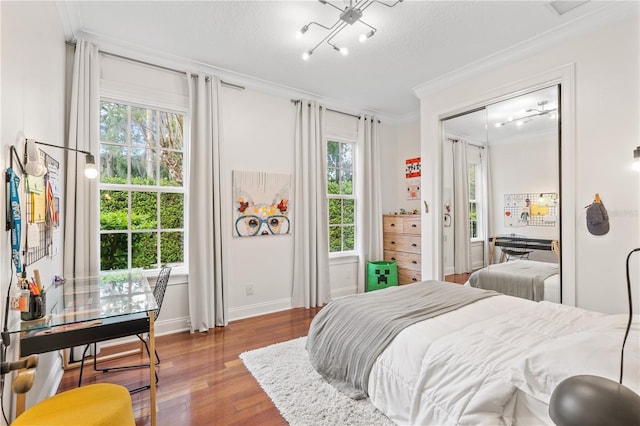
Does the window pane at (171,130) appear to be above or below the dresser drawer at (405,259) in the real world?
above

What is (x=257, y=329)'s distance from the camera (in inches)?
129

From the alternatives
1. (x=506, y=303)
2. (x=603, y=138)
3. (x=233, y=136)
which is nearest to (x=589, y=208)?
(x=603, y=138)

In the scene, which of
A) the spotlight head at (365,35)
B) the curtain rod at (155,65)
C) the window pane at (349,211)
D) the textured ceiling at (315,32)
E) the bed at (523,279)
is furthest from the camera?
the window pane at (349,211)

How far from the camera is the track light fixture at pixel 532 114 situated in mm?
2768

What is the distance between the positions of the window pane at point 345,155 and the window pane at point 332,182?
171 millimetres

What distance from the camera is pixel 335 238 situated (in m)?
4.55

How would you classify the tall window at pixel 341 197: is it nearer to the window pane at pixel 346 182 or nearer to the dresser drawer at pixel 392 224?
the window pane at pixel 346 182

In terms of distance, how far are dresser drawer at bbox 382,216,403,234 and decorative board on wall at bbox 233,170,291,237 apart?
5.47ft

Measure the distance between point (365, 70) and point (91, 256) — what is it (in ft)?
10.8

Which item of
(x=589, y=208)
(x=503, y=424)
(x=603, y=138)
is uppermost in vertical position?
(x=603, y=138)

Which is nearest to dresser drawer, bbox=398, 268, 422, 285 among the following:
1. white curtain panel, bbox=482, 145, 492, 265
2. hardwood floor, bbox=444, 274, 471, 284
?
hardwood floor, bbox=444, 274, 471, 284

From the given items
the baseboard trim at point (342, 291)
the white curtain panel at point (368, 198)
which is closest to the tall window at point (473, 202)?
the white curtain panel at point (368, 198)

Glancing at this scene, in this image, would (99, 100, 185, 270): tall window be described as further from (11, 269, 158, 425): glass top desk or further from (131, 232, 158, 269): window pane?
(11, 269, 158, 425): glass top desk

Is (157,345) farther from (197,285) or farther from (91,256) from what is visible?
(91,256)
